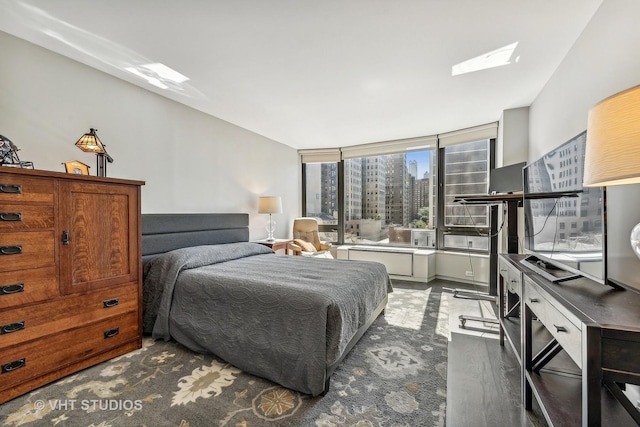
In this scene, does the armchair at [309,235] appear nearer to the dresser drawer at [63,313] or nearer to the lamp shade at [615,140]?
the dresser drawer at [63,313]

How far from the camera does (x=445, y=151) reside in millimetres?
4777

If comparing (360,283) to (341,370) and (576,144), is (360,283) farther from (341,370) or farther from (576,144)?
(576,144)

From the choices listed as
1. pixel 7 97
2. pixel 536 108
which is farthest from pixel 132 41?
pixel 536 108

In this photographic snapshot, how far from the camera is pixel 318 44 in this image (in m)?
2.19

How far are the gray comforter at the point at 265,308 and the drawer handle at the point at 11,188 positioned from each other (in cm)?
116

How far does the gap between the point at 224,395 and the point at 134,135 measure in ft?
8.85

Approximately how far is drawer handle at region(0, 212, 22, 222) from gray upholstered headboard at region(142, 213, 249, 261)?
1123mm

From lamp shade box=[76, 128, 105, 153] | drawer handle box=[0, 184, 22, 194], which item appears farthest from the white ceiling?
drawer handle box=[0, 184, 22, 194]

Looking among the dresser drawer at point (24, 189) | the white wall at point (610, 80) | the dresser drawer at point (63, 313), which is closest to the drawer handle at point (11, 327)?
the dresser drawer at point (63, 313)

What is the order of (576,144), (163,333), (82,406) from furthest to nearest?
(163,333), (82,406), (576,144)

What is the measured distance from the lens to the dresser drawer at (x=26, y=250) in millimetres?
1655

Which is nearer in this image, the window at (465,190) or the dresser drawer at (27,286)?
the dresser drawer at (27,286)

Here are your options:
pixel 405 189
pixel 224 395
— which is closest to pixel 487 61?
pixel 405 189

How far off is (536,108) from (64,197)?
4.64 metres
